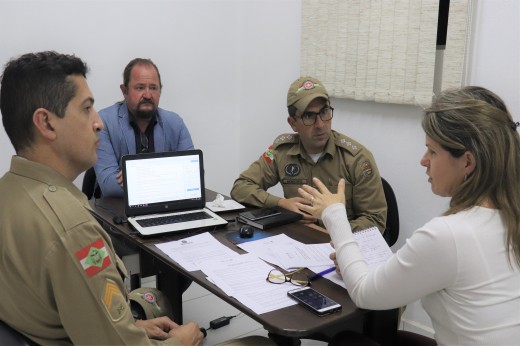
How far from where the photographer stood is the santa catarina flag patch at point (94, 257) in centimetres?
104

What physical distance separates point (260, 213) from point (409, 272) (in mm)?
989

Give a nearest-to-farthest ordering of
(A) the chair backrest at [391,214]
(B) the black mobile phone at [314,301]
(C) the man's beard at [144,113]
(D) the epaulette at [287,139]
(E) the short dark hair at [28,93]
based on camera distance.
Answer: (E) the short dark hair at [28,93], (B) the black mobile phone at [314,301], (A) the chair backrest at [391,214], (D) the epaulette at [287,139], (C) the man's beard at [144,113]

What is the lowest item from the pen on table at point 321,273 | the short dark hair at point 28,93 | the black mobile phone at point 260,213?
the pen on table at point 321,273

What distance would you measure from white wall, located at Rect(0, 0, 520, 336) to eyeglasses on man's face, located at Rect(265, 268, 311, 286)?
1314mm

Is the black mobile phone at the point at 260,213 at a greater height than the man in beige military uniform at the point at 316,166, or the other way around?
the man in beige military uniform at the point at 316,166

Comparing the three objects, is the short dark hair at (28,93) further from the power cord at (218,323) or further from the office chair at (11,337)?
the power cord at (218,323)

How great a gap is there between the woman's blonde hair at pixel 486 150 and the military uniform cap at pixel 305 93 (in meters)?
1.11

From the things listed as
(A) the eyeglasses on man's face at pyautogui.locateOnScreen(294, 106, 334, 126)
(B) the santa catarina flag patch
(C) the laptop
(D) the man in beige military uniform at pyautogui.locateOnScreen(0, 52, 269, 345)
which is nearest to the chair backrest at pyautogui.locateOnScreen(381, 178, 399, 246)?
(A) the eyeglasses on man's face at pyautogui.locateOnScreen(294, 106, 334, 126)

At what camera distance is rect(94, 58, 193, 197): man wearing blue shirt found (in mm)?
2732

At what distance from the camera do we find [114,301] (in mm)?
1102

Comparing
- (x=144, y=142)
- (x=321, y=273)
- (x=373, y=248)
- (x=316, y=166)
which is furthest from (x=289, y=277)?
(x=144, y=142)

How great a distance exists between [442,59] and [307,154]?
867 millimetres

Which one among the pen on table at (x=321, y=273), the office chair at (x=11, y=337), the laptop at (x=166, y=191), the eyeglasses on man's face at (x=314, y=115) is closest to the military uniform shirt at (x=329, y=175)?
the eyeglasses on man's face at (x=314, y=115)

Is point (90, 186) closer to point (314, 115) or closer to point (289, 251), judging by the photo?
point (314, 115)
